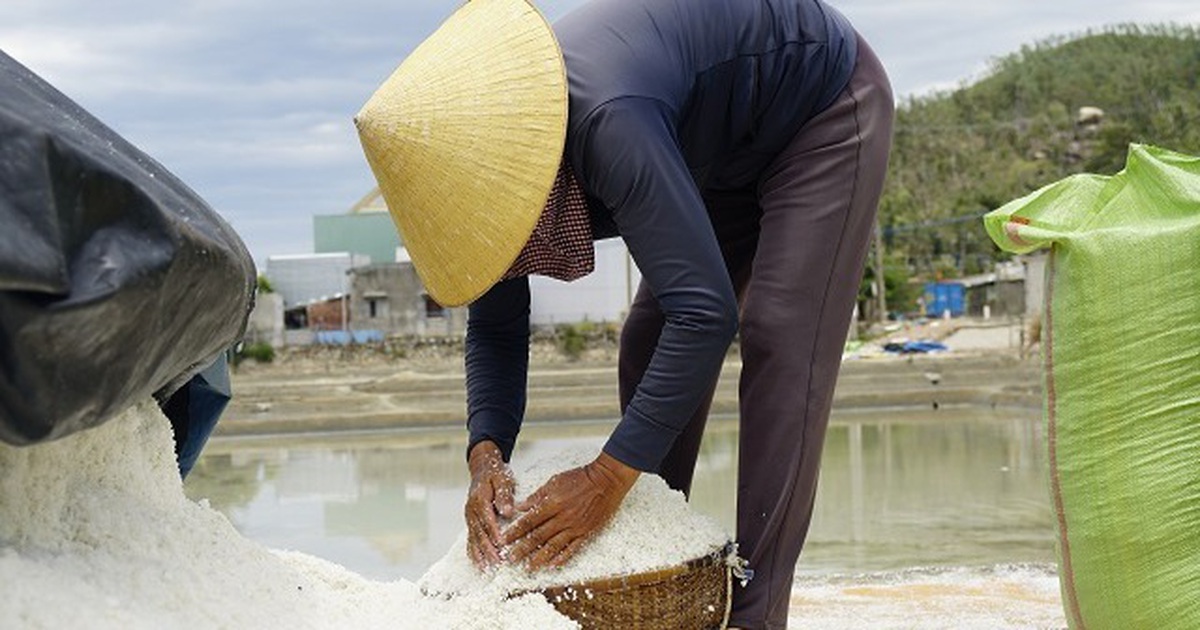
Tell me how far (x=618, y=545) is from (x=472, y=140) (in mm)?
540

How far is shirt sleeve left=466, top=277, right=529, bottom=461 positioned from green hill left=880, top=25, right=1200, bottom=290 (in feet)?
110

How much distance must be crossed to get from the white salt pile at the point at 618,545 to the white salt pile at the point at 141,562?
0.04 meters

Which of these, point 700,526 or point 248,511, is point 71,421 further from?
point 248,511

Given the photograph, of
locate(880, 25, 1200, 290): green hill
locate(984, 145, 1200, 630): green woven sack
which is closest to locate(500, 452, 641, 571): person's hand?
locate(984, 145, 1200, 630): green woven sack

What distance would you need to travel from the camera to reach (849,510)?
7043 mm

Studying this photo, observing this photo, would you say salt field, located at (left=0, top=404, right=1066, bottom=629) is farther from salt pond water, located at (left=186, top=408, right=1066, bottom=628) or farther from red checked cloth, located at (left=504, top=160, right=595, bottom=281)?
red checked cloth, located at (left=504, top=160, right=595, bottom=281)

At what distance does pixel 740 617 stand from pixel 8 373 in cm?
106

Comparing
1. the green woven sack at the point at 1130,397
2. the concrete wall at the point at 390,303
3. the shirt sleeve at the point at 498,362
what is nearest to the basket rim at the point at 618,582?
the shirt sleeve at the point at 498,362

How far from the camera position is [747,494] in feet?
6.43

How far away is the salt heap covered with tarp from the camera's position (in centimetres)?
127

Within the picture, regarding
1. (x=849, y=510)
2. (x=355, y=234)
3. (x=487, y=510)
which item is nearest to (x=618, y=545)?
(x=487, y=510)

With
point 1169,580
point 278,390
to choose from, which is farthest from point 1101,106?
point 1169,580

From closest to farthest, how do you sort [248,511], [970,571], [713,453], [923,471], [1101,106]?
[970,571]
[248,511]
[923,471]
[713,453]
[1101,106]

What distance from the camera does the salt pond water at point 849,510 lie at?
297cm
